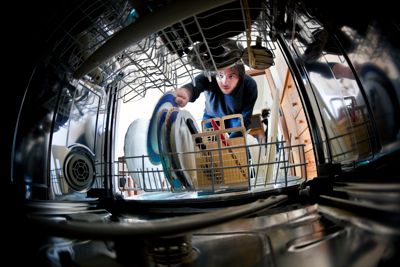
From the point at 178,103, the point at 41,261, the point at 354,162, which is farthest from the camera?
the point at 178,103

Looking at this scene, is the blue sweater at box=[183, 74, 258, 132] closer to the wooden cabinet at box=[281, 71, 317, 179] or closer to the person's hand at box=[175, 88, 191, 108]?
the person's hand at box=[175, 88, 191, 108]

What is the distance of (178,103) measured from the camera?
0.74 metres

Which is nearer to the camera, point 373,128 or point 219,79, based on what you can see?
point 373,128

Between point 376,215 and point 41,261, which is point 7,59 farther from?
point 376,215

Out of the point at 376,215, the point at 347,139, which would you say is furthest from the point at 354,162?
the point at 376,215

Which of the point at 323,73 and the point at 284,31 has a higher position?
the point at 284,31

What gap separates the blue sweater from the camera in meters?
0.75

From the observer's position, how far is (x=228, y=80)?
0.74 metres

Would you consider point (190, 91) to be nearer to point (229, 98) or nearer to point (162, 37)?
point (229, 98)

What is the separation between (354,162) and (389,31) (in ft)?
0.75

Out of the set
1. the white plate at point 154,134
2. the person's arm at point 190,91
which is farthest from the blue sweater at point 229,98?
the white plate at point 154,134

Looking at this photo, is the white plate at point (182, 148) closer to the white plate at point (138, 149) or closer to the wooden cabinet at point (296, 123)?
the white plate at point (138, 149)

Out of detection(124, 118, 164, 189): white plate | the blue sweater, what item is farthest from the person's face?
detection(124, 118, 164, 189): white plate

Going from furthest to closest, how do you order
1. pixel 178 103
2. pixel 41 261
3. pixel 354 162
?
pixel 178 103
pixel 354 162
pixel 41 261
